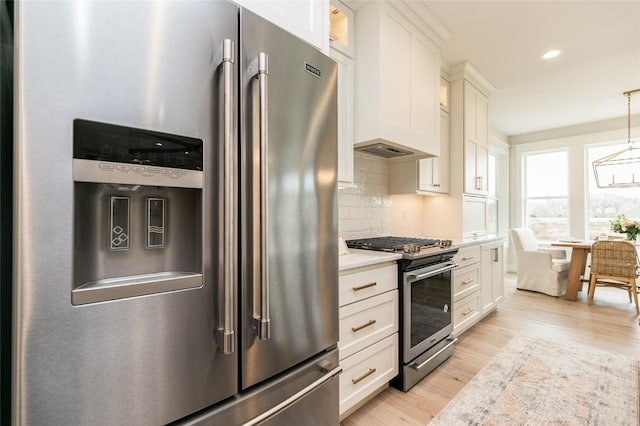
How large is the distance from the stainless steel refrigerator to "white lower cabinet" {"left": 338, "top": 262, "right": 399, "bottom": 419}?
0.55m

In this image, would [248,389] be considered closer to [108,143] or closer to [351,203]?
[108,143]

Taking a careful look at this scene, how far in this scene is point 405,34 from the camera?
237 cm

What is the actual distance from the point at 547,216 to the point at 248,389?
21.5 feet

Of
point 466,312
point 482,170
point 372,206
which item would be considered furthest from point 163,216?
point 482,170

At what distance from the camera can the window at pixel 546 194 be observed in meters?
5.47

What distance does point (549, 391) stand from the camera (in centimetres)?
200

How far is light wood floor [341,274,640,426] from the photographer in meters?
1.82

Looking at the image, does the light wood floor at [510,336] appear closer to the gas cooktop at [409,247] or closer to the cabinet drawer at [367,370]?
the cabinet drawer at [367,370]

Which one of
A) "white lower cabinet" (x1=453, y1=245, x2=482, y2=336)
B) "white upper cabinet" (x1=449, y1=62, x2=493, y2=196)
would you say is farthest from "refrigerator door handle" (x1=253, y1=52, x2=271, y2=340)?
"white upper cabinet" (x1=449, y1=62, x2=493, y2=196)

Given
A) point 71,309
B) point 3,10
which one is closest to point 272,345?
point 71,309

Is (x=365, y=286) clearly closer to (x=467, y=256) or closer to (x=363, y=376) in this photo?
(x=363, y=376)

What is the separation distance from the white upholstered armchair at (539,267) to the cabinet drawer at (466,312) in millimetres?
2032

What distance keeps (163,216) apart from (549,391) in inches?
101

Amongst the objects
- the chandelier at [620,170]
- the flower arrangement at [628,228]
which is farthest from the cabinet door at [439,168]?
the flower arrangement at [628,228]
